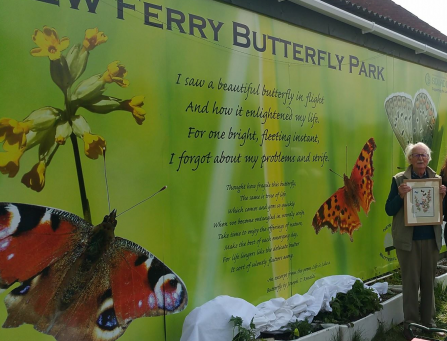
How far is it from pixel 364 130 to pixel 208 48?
2.82 m

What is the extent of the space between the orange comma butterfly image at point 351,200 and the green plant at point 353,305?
803mm

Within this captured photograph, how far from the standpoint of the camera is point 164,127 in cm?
368

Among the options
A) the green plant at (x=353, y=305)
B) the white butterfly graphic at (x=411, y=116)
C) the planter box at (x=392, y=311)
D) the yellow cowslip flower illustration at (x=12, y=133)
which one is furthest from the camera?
the white butterfly graphic at (x=411, y=116)

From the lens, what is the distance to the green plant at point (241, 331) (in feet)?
11.5

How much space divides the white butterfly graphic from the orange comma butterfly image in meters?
0.72

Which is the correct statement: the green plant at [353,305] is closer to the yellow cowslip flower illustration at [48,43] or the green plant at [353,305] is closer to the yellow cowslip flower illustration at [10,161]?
the yellow cowslip flower illustration at [10,161]

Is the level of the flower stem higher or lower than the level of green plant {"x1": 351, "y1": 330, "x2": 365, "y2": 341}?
higher

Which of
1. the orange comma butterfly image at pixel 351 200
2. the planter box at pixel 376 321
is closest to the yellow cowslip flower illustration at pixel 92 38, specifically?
the orange comma butterfly image at pixel 351 200

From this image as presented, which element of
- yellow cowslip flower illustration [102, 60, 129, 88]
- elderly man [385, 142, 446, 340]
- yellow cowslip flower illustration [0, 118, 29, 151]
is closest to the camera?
yellow cowslip flower illustration [0, 118, 29, 151]

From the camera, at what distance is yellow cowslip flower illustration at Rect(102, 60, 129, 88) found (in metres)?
3.36

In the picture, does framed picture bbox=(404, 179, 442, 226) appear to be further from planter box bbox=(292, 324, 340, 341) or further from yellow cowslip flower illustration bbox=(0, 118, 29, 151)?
yellow cowslip flower illustration bbox=(0, 118, 29, 151)

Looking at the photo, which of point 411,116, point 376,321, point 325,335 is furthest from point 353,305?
point 411,116

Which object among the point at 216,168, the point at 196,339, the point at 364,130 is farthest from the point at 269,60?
the point at 196,339

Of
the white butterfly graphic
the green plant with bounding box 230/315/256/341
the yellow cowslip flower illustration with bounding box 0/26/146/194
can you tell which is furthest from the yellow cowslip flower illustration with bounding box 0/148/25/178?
the white butterfly graphic
